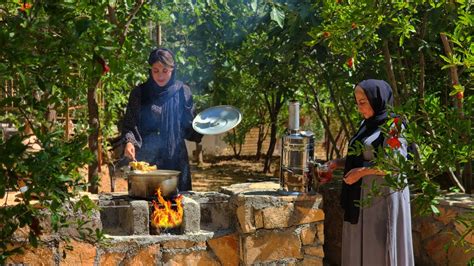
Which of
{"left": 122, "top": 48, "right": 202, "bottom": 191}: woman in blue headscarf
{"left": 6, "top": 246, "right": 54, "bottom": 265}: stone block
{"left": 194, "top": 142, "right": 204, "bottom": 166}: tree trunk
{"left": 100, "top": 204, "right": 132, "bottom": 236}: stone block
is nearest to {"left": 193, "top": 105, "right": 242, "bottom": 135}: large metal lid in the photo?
{"left": 122, "top": 48, "right": 202, "bottom": 191}: woman in blue headscarf

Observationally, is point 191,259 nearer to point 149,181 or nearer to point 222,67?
point 149,181

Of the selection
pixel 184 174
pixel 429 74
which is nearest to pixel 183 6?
pixel 429 74

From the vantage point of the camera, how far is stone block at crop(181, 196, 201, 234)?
4.09 m

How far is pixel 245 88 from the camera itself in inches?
492

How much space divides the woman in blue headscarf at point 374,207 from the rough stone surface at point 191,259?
3.21ft

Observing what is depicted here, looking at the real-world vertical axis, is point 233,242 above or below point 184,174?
below

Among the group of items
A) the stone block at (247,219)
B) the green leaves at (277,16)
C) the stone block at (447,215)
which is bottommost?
the stone block at (447,215)

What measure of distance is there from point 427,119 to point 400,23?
1.63 metres

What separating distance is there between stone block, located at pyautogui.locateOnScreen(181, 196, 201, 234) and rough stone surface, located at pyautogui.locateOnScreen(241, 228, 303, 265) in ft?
1.12

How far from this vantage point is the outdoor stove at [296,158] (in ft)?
14.0

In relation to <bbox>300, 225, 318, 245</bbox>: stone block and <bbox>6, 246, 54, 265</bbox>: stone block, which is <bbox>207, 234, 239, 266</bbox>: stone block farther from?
<bbox>6, 246, 54, 265</bbox>: stone block

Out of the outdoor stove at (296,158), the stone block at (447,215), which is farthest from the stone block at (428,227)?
the outdoor stove at (296,158)

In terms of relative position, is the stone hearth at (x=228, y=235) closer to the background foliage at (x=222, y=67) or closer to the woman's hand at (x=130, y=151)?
the woman's hand at (x=130, y=151)

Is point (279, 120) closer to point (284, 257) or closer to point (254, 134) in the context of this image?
point (254, 134)
